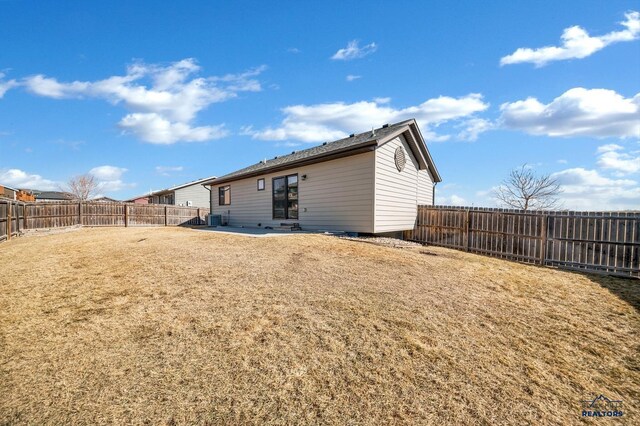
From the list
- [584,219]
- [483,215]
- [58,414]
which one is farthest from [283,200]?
[58,414]

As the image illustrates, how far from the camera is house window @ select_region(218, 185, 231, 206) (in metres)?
18.3

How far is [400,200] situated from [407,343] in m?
9.50

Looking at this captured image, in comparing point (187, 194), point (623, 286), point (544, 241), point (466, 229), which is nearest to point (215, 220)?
point (466, 229)

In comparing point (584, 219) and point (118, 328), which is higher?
point (584, 219)

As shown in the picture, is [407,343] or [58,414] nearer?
[58,414]

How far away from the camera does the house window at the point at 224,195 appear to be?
18333 millimetres

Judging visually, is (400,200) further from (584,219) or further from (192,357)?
(192,357)

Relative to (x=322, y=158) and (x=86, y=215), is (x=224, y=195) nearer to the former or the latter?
(x=86, y=215)

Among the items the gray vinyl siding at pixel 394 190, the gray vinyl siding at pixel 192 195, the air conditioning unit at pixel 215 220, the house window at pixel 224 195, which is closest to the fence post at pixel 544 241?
the gray vinyl siding at pixel 394 190

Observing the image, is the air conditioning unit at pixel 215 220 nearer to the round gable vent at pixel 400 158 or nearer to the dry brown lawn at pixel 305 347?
the round gable vent at pixel 400 158

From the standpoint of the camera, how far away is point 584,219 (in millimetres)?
8250

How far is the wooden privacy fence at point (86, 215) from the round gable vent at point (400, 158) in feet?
51.0

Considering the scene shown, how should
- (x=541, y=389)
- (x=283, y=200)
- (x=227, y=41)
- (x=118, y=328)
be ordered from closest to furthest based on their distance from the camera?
(x=541, y=389), (x=118, y=328), (x=227, y=41), (x=283, y=200)

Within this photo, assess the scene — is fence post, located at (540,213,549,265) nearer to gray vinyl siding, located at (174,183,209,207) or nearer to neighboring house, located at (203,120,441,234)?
neighboring house, located at (203,120,441,234)
